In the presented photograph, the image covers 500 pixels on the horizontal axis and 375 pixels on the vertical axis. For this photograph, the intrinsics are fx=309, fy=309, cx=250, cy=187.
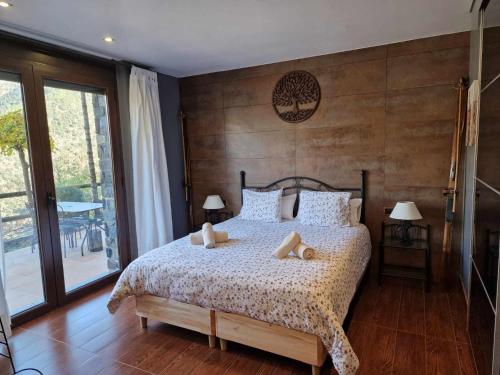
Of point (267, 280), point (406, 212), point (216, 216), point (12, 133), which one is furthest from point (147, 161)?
point (406, 212)

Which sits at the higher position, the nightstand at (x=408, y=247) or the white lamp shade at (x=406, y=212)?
the white lamp shade at (x=406, y=212)

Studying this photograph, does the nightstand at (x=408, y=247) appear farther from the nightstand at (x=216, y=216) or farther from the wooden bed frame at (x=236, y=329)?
the nightstand at (x=216, y=216)

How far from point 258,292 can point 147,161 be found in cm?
239

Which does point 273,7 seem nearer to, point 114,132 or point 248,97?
point 248,97

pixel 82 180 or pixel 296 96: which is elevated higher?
pixel 296 96

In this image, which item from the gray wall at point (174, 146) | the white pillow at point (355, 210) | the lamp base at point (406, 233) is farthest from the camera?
the gray wall at point (174, 146)

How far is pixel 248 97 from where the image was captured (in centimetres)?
398

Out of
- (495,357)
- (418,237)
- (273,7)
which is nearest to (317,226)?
(418,237)

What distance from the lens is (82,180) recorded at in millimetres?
3311

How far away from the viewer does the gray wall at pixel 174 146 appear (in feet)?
13.8

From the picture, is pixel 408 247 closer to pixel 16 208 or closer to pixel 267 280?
pixel 267 280

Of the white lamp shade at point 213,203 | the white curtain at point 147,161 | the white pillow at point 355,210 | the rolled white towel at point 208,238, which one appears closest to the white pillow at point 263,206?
the white lamp shade at point 213,203

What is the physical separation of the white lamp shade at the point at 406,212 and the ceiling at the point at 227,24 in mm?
1645

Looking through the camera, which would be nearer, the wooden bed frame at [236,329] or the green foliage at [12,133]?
the wooden bed frame at [236,329]
